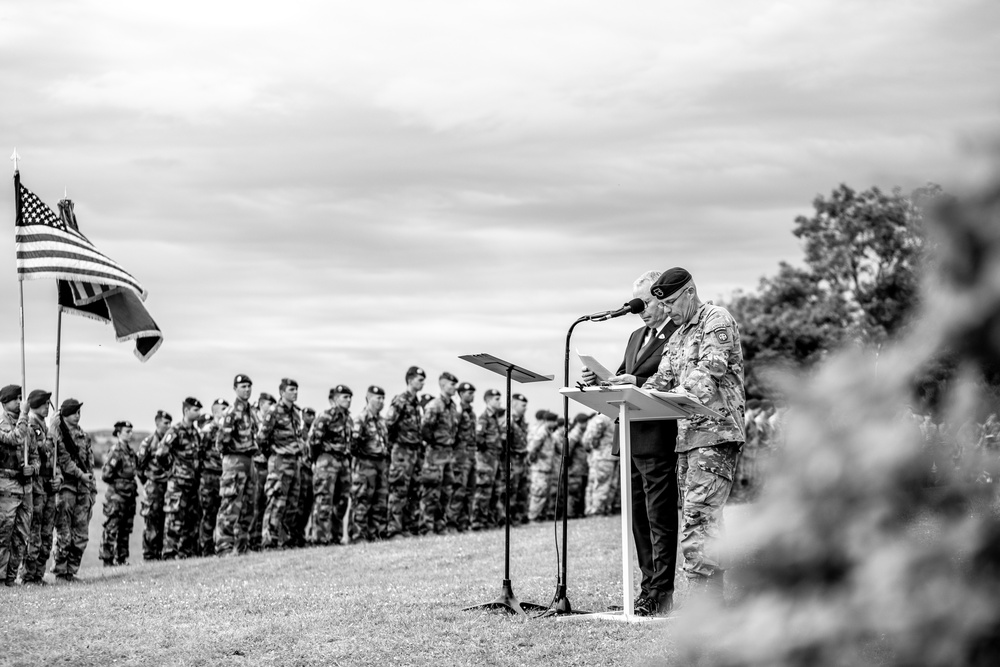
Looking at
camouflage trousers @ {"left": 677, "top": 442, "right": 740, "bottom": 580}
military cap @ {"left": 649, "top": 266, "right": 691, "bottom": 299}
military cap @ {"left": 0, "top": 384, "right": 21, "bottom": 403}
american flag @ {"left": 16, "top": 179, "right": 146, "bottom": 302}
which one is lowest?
camouflage trousers @ {"left": 677, "top": 442, "right": 740, "bottom": 580}

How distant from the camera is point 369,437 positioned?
19.6 metres

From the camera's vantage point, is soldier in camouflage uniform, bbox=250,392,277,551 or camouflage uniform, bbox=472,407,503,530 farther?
camouflage uniform, bbox=472,407,503,530

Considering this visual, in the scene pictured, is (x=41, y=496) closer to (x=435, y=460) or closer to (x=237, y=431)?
(x=237, y=431)

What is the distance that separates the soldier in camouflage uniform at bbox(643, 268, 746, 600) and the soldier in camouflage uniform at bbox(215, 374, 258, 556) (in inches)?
488

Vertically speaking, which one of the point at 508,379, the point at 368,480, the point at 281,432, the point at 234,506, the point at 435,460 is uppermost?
the point at 508,379

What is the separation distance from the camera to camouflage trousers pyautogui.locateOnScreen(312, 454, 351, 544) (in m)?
19.0

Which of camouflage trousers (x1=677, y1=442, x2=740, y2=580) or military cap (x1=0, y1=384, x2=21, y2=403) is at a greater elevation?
military cap (x1=0, y1=384, x2=21, y2=403)

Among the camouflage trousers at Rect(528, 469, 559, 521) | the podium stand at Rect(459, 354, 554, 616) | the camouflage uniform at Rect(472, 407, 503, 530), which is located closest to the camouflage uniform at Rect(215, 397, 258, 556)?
the camouflage uniform at Rect(472, 407, 503, 530)

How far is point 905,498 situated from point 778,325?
135 ft

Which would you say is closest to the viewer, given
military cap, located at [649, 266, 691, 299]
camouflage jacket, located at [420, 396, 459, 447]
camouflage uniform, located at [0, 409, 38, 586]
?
military cap, located at [649, 266, 691, 299]

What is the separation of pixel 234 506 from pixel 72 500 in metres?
3.92

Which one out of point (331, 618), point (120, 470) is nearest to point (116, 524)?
point (120, 470)

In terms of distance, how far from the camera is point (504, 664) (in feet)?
23.2

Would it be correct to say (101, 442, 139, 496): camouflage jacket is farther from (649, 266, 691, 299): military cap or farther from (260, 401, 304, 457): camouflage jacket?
(649, 266, 691, 299): military cap
